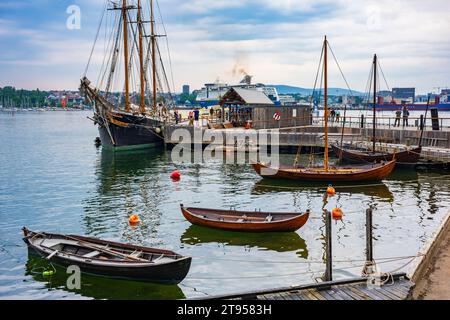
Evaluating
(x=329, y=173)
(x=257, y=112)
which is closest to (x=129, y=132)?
(x=257, y=112)

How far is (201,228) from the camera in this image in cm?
2448

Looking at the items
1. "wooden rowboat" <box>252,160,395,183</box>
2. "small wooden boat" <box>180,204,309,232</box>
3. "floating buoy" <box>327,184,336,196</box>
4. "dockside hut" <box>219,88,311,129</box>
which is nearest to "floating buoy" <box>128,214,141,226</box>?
"small wooden boat" <box>180,204,309,232</box>

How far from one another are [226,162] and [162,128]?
18.0 meters

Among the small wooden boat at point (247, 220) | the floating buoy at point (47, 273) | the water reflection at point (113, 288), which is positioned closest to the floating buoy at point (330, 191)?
the small wooden boat at point (247, 220)

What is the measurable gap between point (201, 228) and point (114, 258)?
7.17 metres

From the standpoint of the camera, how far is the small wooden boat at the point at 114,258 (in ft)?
55.1

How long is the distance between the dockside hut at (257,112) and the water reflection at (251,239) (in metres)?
40.0

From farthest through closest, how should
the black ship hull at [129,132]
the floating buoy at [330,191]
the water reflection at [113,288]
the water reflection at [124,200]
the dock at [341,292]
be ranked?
the black ship hull at [129,132]
the floating buoy at [330,191]
the water reflection at [124,200]
the water reflection at [113,288]
the dock at [341,292]

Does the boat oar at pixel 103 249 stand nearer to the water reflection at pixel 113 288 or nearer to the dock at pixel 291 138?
the water reflection at pixel 113 288

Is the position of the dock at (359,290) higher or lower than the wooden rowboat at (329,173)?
lower

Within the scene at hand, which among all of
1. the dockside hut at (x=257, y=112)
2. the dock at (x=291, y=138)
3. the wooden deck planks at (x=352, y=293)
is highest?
the dockside hut at (x=257, y=112)

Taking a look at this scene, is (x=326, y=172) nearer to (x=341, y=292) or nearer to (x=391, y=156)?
(x=391, y=156)

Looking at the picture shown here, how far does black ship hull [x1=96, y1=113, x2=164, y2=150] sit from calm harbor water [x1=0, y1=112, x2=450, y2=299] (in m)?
12.3
